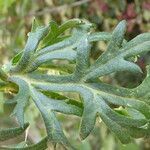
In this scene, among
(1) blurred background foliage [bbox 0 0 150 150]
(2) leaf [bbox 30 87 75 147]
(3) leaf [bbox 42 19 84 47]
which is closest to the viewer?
(2) leaf [bbox 30 87 75 147]

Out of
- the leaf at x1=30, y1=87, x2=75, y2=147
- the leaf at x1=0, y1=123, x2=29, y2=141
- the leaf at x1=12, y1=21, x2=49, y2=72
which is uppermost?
the leaf at x1=12, y1=21, x2=49, y2=72

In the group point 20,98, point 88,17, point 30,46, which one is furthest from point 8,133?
point 88,17

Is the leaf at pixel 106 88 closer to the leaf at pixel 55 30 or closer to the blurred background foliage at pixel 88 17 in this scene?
the leaf at pixel 55 30

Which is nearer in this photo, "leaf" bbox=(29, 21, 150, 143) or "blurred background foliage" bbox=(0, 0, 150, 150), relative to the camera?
"leaf" bbox=(29, 21, 150, 143)

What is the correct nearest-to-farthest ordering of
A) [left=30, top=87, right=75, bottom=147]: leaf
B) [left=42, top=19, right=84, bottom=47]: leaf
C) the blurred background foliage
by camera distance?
[left=30, top=87, right=75, bottom=147]: leaf → [left=42, top=19, right=84, bottom=47]: leaf → the blurred background foliage

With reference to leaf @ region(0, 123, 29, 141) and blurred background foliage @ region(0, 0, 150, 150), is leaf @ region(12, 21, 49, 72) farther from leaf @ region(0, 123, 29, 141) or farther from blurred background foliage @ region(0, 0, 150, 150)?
blurred background foliage @ region(0, 0, 150, 150)

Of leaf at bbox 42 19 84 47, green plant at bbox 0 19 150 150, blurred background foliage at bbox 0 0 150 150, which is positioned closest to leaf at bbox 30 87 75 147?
green plant at bbox 0 19 150 150

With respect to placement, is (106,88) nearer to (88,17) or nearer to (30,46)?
(30,46)

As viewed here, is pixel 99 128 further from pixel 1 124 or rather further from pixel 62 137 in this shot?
pixel 62 137
